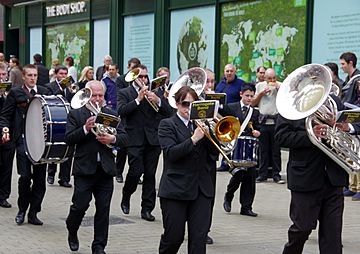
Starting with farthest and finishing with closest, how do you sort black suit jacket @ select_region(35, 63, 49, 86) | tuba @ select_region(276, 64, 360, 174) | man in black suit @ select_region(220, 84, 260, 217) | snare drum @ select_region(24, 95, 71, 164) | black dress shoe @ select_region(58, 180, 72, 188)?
black suit jacket @ select_region(35, 63, 49, 86), black dress shoe @ select_region(58, 180, 72, 188), man in black suit @ select_region(220, 84, 260, 217), snare drum @ select_region(24, 95, 71, 164), tuba @ select_region(276, 64, 360, 174)

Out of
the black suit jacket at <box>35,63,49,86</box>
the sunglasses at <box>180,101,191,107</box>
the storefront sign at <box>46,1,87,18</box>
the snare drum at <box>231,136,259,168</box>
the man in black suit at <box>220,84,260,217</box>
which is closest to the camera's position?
the sunglasses at <box>180,101,191,107</box>

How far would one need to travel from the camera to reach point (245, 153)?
31.3 ft

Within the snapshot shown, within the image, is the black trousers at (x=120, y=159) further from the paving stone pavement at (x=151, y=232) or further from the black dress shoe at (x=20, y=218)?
the black dress shoe at (x=20, y=218)

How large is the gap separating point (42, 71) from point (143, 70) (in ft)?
22.5

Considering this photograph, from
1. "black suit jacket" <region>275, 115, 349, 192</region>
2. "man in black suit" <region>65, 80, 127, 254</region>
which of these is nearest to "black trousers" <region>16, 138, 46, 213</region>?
"man in black suit" <region>65, 80, 127, 254</region>

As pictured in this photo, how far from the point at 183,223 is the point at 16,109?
164 inches

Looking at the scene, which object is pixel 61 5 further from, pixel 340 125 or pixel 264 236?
pixel 340 125

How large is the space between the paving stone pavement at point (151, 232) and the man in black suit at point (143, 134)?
388 mm

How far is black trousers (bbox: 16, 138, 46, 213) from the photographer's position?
9312mm

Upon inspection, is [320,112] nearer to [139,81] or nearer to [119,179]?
[139,81]

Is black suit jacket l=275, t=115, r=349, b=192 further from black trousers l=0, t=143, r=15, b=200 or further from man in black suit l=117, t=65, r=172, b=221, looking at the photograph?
black trousers l=0, t=143, r=15, b=200

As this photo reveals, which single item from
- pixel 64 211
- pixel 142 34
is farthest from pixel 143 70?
pixel 142 34

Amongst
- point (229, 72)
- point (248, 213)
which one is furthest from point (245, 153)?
point (229, 72)

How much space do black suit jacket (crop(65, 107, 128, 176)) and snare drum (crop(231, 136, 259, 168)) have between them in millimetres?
2208
